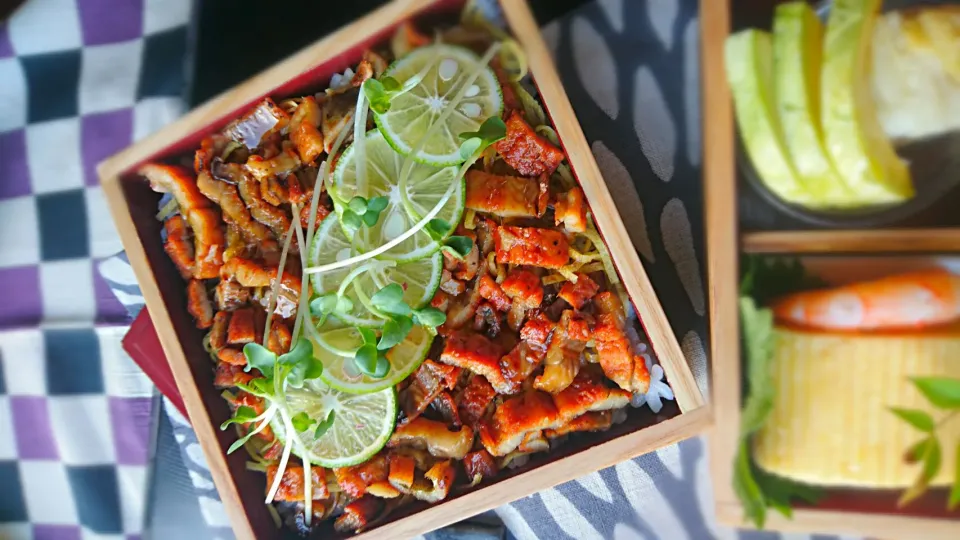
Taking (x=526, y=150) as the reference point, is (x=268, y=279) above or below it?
below

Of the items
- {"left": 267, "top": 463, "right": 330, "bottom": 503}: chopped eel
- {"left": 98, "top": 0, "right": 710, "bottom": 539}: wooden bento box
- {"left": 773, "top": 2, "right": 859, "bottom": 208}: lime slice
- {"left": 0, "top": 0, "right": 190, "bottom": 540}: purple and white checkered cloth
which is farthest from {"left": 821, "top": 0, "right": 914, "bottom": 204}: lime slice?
{"left": 0, "top": 0, "right": 190, "bottom": 540}: purple and white checkered cloth

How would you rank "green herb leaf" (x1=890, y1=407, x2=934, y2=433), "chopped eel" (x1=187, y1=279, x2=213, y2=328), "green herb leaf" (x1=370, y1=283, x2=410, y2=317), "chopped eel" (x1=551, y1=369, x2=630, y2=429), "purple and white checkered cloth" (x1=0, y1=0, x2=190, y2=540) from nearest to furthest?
"green herb leaf" (x1=890, y1=407, x2=934, y2=433) → "green herb leaf" (x1=370, y1=283, x2=410, y2=317) → "chopped eel" (x1=551, y1=369, x2=630, y2=429) → "chopped eel" (x1=187, y1=279, x2=213, y2=328) → "purple and white checkered cloth" (x1=0, y1=0, x2=190, y2=540)

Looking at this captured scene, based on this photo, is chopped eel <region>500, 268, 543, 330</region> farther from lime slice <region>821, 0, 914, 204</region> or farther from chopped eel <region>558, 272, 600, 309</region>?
lime slice <region>821, 0, 914, 204</region>

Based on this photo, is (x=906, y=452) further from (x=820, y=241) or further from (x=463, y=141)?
(x=463, y=141)

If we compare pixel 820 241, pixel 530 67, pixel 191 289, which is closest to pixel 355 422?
pixel 191 289

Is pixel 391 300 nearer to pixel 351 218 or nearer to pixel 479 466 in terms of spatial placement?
pixel 351 218

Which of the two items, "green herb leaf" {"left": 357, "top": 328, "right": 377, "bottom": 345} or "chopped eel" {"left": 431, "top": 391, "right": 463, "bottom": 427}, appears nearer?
"green herb leaf" {"left": 357, "top": 328, "right": 377, "bottom": 345}

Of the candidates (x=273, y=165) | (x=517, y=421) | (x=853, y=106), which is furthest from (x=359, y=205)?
(x=853, y=106)
